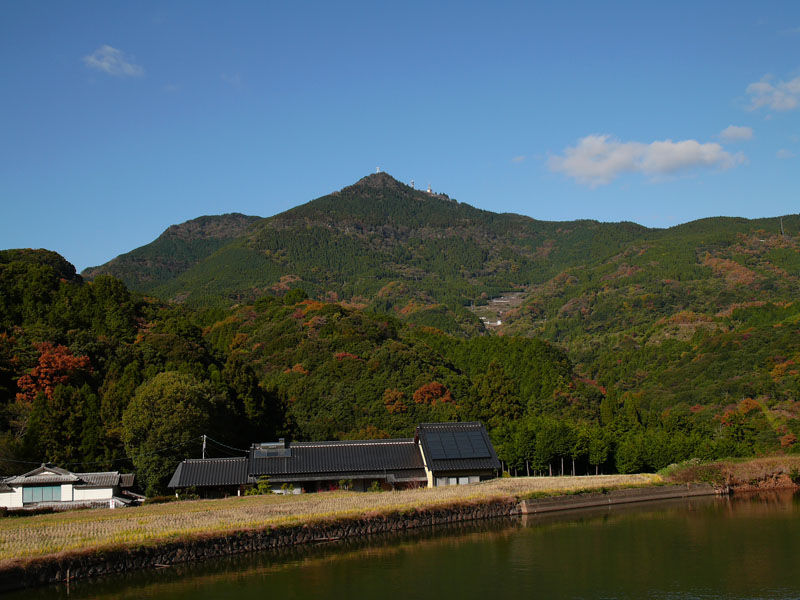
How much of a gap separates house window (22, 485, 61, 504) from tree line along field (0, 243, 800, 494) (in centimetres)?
549

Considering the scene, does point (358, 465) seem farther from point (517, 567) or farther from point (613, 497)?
point (517, 567)

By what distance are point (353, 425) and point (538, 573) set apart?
48.9 meters

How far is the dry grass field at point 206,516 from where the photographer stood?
25.6m

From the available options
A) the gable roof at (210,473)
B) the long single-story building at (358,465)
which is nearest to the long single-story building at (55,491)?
the gable roof at (210,473)

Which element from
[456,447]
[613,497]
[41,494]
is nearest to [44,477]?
[41,494]

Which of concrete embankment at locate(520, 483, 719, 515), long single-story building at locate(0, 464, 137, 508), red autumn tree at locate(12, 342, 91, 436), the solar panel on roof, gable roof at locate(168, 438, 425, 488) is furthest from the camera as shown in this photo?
red autumn tree at locate(12, 342, 91, 436)

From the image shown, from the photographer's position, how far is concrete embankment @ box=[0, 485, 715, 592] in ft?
77.6

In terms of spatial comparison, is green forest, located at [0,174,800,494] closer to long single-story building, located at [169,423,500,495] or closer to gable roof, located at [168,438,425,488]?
gable roof, located at [168,438,425,488]

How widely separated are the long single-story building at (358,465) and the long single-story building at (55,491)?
348 cm

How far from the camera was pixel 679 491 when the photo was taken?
44.3 meters

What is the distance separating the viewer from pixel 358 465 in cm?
4297

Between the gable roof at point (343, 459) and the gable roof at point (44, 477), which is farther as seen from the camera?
the gable roof at point (343, 459)

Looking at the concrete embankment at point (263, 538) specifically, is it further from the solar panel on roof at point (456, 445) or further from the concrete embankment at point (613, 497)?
the solar panel on roof at point (456, 445)

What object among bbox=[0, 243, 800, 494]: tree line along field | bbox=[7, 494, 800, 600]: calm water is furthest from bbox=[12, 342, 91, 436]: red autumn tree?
bbox=[7, 494, 800, 600]: calm water
